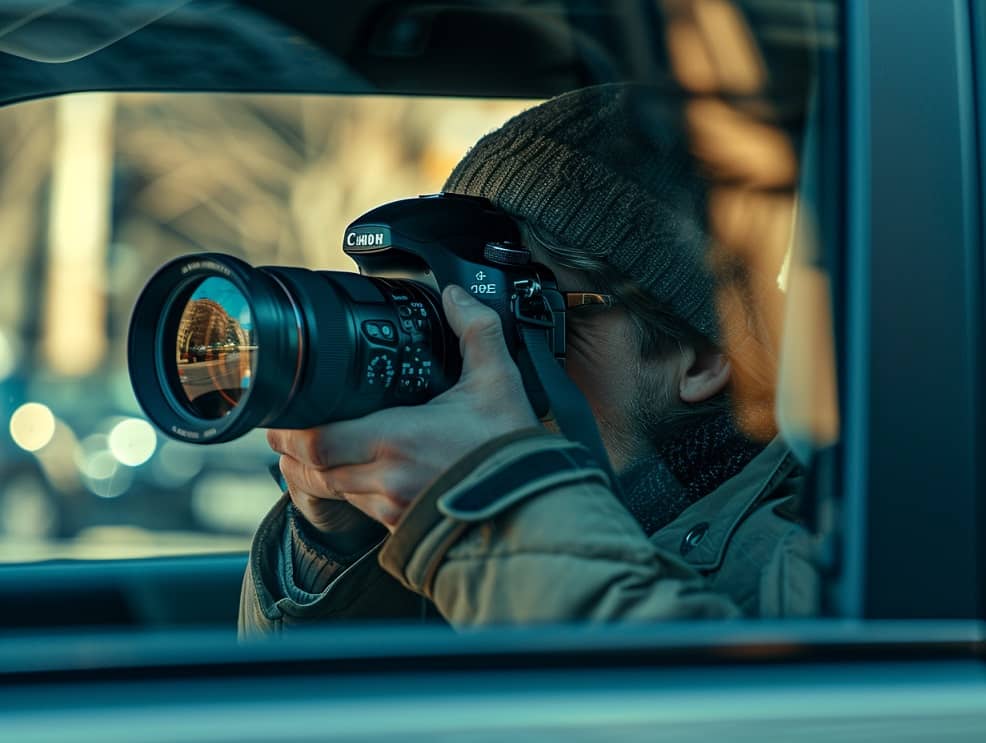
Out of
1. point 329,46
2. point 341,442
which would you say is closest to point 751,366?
point 341,442

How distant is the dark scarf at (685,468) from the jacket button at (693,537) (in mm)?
77

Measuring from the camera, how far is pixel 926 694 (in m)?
0.83

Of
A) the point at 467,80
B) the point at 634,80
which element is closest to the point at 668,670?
the point at 634,80

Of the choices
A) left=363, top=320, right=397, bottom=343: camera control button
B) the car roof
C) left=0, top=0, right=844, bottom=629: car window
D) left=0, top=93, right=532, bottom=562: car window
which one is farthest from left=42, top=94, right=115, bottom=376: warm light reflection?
left=363, top=320, right=397, bottom=343: camera control button

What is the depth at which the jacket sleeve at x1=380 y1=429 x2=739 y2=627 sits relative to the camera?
91cm

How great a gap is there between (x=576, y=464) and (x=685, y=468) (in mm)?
381

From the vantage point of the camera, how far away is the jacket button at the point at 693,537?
1.25 m

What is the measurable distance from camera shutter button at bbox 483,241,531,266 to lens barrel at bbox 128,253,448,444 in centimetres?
13

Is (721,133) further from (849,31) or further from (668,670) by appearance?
(668,670)

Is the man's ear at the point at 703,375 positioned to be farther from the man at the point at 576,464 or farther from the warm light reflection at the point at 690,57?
the warm light reflection at the point at 690,57

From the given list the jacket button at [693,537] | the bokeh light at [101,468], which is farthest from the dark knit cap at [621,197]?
the bokeh light at [101,468]

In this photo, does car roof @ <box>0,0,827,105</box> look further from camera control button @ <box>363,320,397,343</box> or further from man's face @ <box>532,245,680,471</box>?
camera control button @ <box>363,320,397,343</box>

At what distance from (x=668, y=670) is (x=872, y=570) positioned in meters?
0.15

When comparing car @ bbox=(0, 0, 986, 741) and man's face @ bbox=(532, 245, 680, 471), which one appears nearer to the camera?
car @ bbox=(0, 0, 986, 741)
